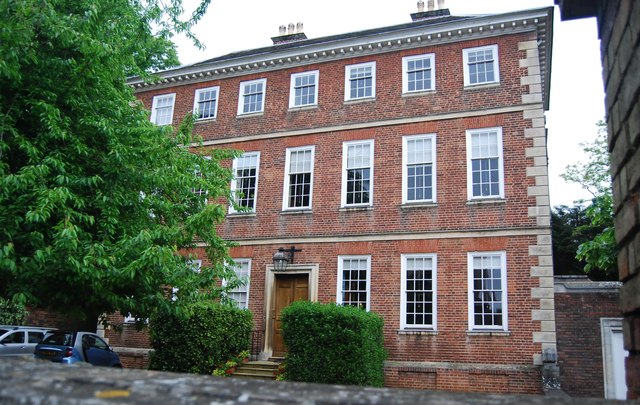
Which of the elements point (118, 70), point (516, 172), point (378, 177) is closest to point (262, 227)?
point (378, 177)

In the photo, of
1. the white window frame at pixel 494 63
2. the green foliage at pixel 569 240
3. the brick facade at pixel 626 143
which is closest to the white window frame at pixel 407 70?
the white window frame at pixel 494 63

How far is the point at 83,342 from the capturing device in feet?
50.2

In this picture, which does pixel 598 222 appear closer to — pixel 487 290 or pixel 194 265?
pixel 487 290

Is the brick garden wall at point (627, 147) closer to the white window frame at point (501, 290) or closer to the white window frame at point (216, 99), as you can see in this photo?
the white window frame at point (501, 290)

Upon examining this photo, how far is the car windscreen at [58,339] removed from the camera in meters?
14.9

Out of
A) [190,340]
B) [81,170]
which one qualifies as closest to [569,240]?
[190,340]

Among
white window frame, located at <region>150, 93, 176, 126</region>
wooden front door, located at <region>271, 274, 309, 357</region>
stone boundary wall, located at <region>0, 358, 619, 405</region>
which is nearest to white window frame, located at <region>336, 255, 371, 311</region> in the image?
wooden front door, located at <region>271, 274, 309, 357</region>

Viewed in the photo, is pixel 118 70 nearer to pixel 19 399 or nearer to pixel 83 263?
pixel 83 263

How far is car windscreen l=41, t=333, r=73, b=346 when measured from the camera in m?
14.9

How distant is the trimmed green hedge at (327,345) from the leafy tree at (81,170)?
3338 millimetres

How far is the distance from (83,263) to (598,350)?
13748mm

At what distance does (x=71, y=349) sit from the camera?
14.7m

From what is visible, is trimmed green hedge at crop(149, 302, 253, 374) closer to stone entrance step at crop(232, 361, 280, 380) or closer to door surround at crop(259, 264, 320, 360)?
stone entrance step at crop(232, 361, 280, 380)

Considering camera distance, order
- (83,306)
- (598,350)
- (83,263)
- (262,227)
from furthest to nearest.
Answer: (262,227) → (598,350) → (83,306) → (83,263)
